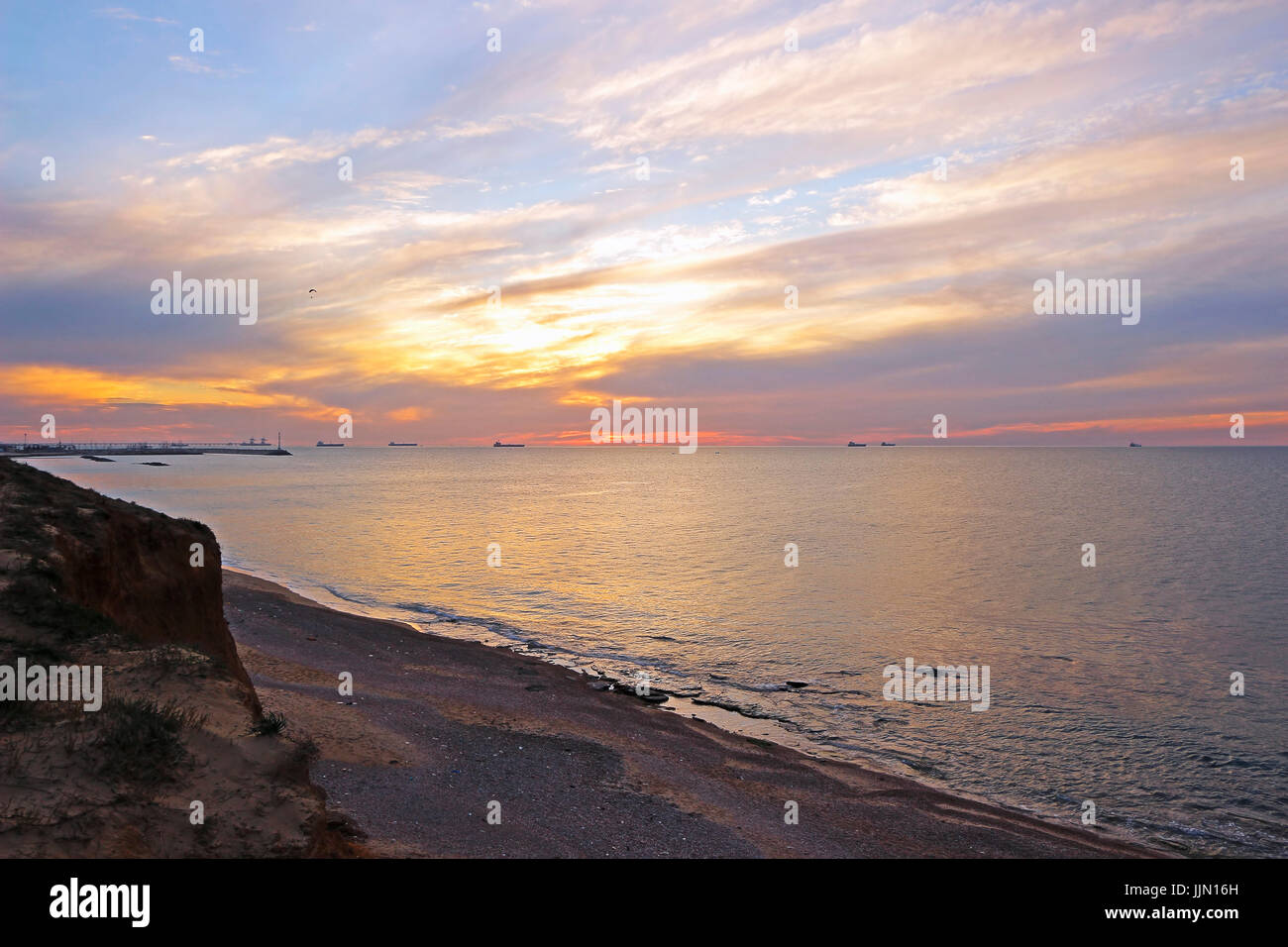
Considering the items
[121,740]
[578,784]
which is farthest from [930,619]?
[121,740]

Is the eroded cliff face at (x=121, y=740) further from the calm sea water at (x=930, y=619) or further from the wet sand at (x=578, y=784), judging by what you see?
the calm sea water at (x=930, y=619)

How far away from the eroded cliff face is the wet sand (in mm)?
2718

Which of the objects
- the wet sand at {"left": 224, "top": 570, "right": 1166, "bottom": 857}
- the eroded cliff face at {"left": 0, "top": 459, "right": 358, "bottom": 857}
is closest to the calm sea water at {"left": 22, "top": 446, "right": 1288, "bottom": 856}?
the wet sand at {"left": 224, "top": 570, "right": 1166, "bottom": 857}

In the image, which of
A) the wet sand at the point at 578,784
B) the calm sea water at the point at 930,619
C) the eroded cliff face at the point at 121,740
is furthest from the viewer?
the calm sea water at the point at 930,619

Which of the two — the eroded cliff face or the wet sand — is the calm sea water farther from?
the eroded cliff face

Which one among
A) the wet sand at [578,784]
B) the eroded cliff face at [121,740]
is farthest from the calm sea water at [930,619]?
the eroded cliff face at [121,740]

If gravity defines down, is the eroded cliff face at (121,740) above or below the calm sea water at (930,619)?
above

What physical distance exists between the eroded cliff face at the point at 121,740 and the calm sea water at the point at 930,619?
15.7 meters

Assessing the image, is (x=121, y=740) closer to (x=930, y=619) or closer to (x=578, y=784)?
(x=578, y=784)

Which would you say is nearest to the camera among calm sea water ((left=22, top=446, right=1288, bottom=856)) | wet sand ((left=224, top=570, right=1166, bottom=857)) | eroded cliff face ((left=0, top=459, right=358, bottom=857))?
eroded cliff face ((left=0, top=459, right=358, bottom=857))

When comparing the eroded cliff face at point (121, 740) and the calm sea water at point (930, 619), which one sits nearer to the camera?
the eroded cliff face at point (121, 740)

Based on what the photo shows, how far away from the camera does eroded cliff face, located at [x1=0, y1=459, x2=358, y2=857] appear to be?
6715mm

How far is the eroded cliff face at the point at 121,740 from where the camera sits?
6715 millimetres
